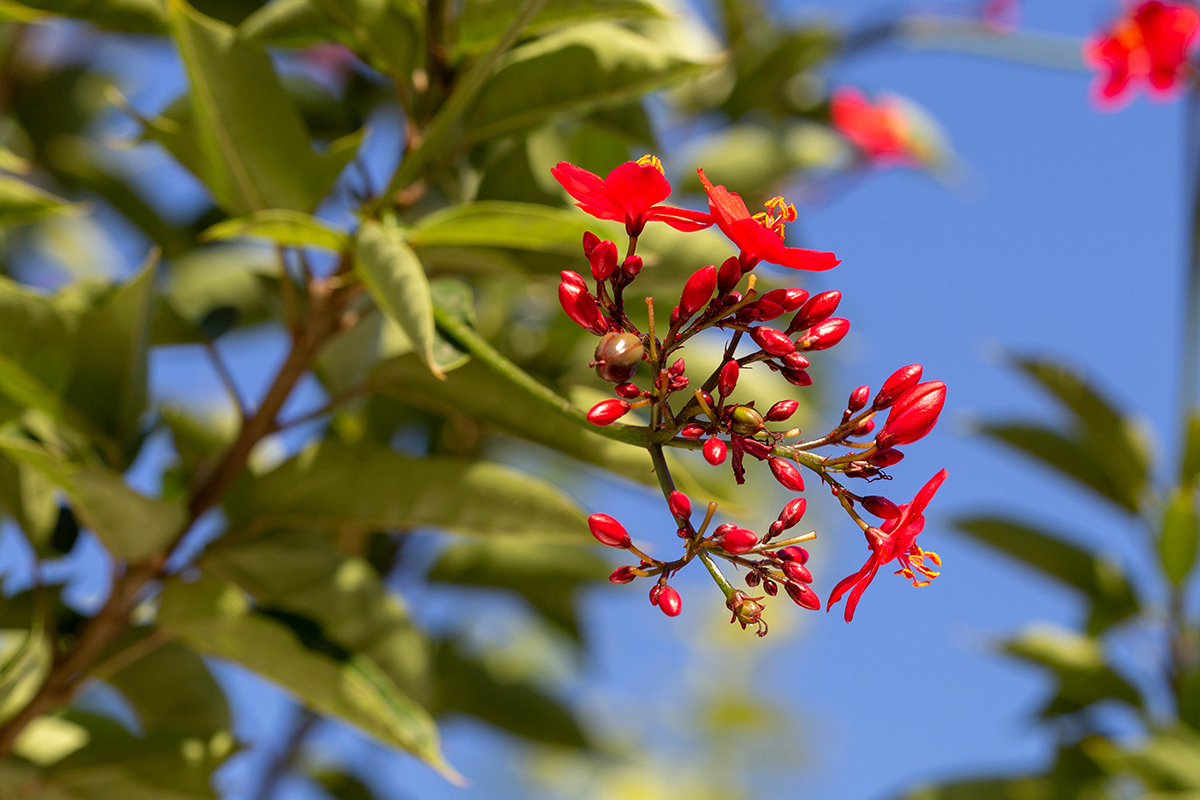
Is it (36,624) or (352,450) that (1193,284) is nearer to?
(352,450)

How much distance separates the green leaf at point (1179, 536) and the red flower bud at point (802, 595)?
1.45m

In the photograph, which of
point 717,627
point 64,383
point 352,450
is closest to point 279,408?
point 352,450

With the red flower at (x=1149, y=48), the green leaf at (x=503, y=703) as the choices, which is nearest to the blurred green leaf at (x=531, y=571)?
the green leaf at (x=503, y=703)

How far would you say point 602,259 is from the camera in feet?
2.50

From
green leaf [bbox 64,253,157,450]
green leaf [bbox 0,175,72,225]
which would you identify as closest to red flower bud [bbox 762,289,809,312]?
green leaf [bbox 64,253,157,450]

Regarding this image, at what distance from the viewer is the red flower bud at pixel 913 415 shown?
0.73 metres

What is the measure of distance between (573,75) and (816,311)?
0.55 meters

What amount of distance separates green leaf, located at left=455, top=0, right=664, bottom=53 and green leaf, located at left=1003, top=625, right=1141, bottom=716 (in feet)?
4.49

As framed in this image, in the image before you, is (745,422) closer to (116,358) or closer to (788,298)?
(788,298)

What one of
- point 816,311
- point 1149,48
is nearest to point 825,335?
point 816,311

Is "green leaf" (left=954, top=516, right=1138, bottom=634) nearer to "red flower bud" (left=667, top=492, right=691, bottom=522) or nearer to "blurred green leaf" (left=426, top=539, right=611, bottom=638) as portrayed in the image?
"blurred green leaf" (left=426, top=539, right=611, bottom=638)

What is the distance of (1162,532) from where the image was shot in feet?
6.26

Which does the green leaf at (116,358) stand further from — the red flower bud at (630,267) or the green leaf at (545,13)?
the red flower bud at (630,267)

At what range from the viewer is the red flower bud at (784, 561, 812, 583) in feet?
2.42
